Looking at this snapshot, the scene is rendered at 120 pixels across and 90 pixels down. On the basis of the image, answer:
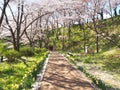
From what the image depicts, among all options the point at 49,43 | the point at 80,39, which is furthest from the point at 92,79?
the point at 49,43

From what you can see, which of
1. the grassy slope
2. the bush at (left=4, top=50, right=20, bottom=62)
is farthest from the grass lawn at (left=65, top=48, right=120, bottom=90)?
the grassy slope

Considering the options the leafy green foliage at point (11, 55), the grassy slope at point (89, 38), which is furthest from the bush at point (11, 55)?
the grassy slope at point (89, 38)

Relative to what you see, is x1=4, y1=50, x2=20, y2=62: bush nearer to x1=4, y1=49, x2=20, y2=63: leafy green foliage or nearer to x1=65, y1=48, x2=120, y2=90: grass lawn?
x1=4, y1=49, x2=20, y2=63: leafy green foliage

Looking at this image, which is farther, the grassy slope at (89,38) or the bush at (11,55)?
the grassy slope at (89,38)

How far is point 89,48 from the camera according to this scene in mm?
58938

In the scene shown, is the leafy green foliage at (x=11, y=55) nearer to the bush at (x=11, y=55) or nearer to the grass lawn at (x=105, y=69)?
the bush at (x=11, y=55)

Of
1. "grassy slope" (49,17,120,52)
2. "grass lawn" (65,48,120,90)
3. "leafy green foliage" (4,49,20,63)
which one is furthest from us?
"grassy slope" (49,17,120,52)

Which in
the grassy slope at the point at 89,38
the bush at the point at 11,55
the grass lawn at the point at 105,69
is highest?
the grassy slope at the point at 89,38

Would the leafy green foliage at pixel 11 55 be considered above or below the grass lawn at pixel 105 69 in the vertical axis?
above

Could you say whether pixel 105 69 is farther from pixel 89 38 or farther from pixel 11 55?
pixel 89 38

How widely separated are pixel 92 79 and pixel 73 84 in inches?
49.5

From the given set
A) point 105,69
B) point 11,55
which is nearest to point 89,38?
point 11,55

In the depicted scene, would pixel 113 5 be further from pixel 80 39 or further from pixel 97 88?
pixel 97 88

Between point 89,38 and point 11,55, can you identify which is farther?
point 89,38
